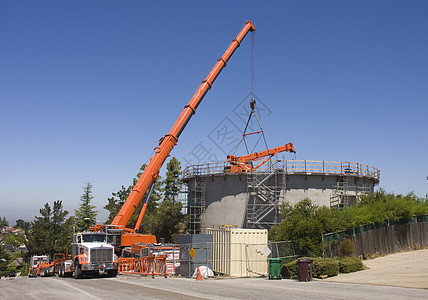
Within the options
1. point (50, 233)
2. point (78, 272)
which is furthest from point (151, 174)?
point (50, 233)

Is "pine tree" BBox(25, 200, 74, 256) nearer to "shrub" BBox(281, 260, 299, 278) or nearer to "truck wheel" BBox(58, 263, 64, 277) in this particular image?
"truck wheel" BBox(58, 263, 64, 277)

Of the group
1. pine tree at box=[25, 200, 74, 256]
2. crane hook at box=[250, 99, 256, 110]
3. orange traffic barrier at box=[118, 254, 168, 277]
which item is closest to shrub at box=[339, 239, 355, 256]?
orange traffic barrier at box=[118, 254, 168, 277]

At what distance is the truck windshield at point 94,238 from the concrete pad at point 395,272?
14994 millimetres

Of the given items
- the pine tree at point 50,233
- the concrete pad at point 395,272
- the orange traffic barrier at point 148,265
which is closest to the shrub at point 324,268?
the concrete pad at point 395,272

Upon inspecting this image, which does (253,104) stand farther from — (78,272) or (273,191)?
(78,272)

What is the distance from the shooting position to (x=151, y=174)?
3428cm

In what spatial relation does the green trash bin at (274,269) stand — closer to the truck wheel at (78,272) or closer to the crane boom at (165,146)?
the truck wheel at (78,272)

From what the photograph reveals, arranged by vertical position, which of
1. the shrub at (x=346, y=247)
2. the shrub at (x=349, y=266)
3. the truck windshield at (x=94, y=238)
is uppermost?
the truck windshield at (x=94, y=238)

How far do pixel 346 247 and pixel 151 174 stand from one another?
1647cm

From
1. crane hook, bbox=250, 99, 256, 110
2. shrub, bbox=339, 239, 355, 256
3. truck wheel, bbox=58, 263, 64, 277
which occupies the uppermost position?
crane hook, bbox=250, 99, 256, 110

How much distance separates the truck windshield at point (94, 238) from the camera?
27.4 meters

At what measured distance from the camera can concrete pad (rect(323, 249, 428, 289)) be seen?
19375 mm

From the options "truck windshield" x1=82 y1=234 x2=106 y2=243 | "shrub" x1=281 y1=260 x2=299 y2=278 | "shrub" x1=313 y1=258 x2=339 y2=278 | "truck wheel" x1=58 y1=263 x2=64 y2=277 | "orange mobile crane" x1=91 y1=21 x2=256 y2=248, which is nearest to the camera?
"shrub" x1=313 y1=258 x2=339 y2=278

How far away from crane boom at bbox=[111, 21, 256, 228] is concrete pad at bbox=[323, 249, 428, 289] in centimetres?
1713
